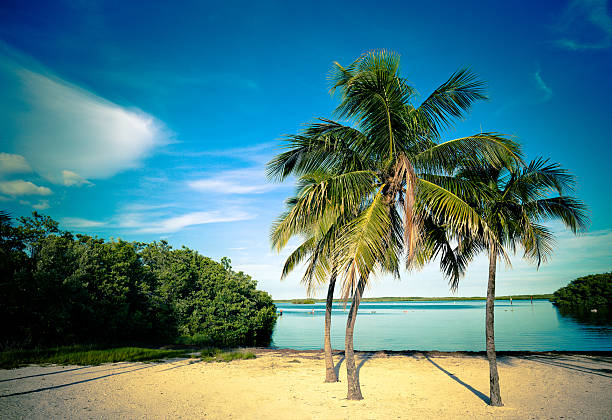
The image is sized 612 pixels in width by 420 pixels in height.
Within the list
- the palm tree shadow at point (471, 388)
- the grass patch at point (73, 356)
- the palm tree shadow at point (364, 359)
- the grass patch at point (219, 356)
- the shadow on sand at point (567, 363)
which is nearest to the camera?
the palm tree shadow at point (471, 388)

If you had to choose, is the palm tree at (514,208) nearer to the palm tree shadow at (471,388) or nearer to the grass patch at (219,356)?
Result: the palm tree shadow at (471,388)

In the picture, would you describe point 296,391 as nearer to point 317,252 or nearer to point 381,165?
point 317,252

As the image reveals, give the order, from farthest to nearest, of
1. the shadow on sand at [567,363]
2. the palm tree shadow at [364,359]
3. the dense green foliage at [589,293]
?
the dense green foliage at [589,293] → the palm tree shadow at [364,359] → the shadow on sand at [567,363]

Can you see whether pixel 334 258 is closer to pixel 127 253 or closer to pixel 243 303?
pixel 127 253

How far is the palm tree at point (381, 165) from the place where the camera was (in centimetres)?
641

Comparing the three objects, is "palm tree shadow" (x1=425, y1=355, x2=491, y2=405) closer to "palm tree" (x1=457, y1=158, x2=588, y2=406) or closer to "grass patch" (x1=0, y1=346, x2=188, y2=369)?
"palm tree" (x1=457, y1=158, x2=588, y2=406)

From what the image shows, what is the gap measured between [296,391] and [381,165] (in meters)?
6.17

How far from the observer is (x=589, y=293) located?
234ft

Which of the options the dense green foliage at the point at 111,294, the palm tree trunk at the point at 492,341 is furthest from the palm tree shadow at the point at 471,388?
the dense green foliage at the point at 111,294

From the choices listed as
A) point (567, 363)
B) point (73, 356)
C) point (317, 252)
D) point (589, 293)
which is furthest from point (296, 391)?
point (589, 293)

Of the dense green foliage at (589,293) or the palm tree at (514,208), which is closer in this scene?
the palm tree at (514,208)

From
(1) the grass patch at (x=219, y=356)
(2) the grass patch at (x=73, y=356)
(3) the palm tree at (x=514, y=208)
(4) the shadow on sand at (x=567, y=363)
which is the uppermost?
(3) the palm tree at (x=514, y=208)

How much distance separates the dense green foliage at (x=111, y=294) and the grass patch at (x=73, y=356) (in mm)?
2586

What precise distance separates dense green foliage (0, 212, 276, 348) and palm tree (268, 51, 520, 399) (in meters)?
9.02
